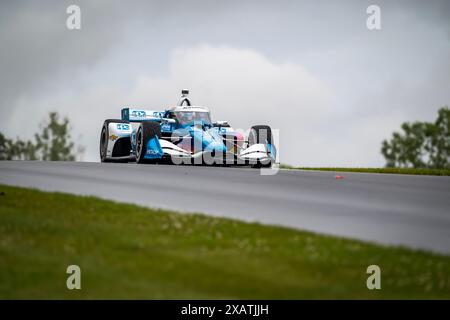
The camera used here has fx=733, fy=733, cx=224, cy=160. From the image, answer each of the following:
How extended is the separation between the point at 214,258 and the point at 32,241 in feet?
8.06

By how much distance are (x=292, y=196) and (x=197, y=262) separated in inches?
A: 192

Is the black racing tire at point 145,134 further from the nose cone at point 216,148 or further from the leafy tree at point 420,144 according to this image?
the leafy tree at point 420,144

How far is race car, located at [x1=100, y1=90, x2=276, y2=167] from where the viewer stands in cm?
2136

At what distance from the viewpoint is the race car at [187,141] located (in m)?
21.4

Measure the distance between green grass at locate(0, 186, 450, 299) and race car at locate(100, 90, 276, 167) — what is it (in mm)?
11113

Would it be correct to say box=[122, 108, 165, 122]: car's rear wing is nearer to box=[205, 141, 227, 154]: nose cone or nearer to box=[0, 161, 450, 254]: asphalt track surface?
box=[205, 141, 227, 154]: nose cone

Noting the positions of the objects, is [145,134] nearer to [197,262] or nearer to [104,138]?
[104,138]

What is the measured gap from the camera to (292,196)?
12.8 metres

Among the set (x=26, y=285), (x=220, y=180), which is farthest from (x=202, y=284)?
(x=220, y=180)

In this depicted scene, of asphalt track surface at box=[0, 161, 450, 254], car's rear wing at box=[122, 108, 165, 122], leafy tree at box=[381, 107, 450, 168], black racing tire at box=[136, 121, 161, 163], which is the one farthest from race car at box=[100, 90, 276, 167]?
leafy tree at box=[381, 107, 450, 168]

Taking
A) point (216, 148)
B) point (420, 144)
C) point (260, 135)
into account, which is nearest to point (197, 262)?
point (216, 148)

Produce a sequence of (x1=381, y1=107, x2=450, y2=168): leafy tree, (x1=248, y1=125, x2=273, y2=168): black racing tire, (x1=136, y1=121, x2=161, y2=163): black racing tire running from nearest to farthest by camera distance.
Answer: (x1=136, y1=121, x2=161, y2=163): black racing tire, (x1=248, y1=125, x2=273, y2=168): black racing tire, (x1=381, y1=107, x2=450, y2=168): leafy tree

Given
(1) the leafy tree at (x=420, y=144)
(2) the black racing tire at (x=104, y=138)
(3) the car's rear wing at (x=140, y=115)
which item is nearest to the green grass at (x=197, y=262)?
(2) the black racing tire at (x=104, y=138)

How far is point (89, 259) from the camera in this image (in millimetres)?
8398
